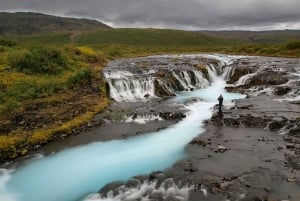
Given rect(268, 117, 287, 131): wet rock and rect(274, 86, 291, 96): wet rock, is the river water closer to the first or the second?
rect(268, 117, 287, 131): wet rock

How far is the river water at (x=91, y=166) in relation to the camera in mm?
15102

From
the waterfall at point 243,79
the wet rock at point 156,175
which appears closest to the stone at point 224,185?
the wet rock at point 156,175

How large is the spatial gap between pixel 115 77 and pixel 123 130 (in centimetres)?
1566

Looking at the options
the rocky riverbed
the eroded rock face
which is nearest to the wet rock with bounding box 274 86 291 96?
the eroded rock face

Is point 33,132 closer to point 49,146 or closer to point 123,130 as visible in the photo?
point 49,146

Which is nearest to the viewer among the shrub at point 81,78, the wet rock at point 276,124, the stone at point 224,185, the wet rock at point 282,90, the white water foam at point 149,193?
the white water foam at point 149,193

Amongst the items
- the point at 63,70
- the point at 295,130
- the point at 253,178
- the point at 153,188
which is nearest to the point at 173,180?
the point at 153,188

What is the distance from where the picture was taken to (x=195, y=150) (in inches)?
744

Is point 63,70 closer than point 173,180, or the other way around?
point 173,180

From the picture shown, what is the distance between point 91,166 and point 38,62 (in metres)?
19.4

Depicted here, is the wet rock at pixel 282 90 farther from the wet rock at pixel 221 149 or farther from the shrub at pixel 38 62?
the shrub at pixel 38 62

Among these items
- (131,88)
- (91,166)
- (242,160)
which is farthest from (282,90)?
(91,166)

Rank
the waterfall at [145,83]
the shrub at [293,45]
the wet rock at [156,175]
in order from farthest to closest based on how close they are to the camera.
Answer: the shrub at [293,45] < the waterfall at [145,83] < the wet rock at [156,175]

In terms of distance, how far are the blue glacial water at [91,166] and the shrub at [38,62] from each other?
1556cm
